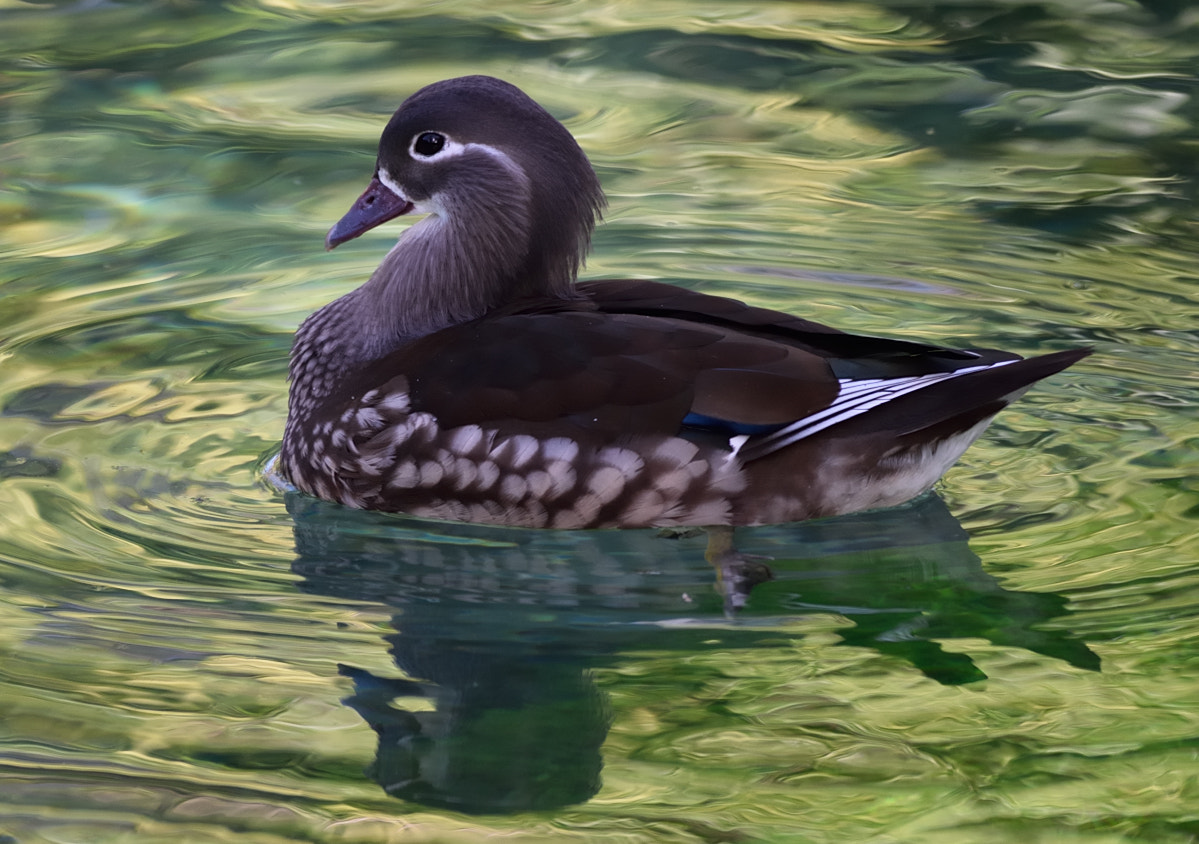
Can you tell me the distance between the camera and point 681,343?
181 inches

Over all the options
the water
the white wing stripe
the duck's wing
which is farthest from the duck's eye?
the white wing stripe

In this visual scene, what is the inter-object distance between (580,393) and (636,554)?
450 millimetres

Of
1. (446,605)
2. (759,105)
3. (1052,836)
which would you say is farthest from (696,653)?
(759,105)

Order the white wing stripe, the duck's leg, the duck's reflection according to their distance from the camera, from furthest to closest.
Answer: the white wing stripe → the duck's leg → the duck's reflection

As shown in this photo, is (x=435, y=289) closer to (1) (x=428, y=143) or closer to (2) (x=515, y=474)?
(1) (x=428, y=143)

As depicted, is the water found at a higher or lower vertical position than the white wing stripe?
lower

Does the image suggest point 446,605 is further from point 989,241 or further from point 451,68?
point 451,68

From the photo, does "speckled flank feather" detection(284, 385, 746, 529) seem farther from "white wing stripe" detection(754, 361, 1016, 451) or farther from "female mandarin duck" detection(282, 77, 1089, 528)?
"white wing stripe" detection(754, 361, 1016, 451)

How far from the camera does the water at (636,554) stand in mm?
3568

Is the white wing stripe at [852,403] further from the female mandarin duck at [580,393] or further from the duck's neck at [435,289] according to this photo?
the duck's neck at [435,289]

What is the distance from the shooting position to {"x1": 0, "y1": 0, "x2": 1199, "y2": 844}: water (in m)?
3.57

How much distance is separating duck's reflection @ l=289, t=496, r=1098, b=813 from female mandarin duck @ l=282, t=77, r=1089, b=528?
0.09 metres

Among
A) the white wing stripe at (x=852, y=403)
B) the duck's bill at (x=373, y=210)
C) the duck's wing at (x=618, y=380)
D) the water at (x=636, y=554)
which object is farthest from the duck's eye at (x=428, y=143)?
the white wing stripe at (x=852, y=403)

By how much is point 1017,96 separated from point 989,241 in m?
1.91
